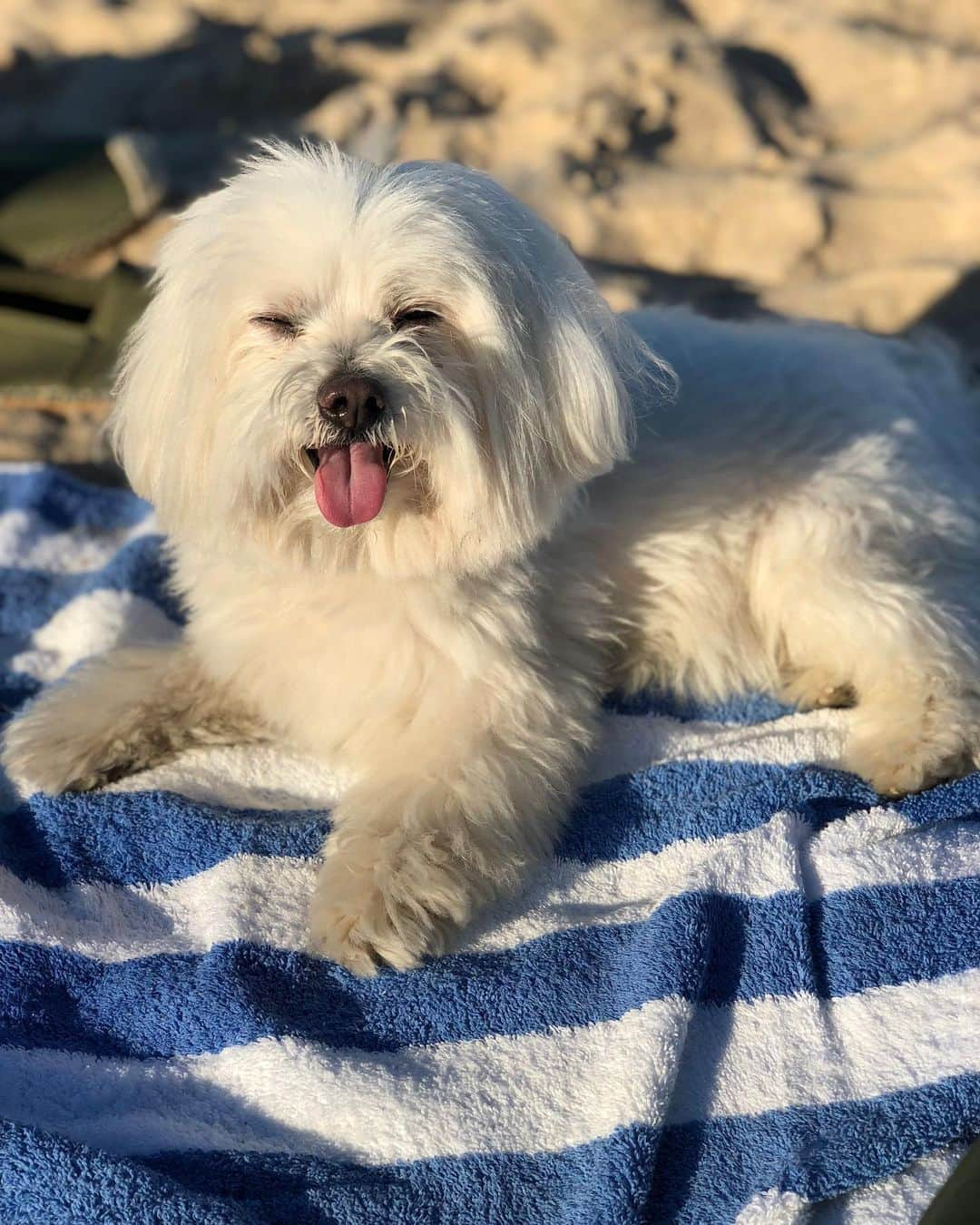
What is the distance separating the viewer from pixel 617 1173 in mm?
1671

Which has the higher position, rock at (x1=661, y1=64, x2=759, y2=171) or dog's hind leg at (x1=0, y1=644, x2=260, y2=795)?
rock at (x1=661, y1=64, x2=759, y2=171)

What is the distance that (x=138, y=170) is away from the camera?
4.06 metres

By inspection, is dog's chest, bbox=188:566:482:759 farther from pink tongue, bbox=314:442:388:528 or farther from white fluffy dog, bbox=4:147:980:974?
pink tongue, bbox=314:442:388:528

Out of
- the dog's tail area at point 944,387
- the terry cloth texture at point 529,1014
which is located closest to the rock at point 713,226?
the dog's tail area at point 944,387

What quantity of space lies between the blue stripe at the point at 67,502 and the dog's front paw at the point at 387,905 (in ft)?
5.06

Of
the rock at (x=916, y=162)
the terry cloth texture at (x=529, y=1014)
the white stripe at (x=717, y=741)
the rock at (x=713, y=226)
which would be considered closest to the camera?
the terry cloth texture at (x=529, y=1014)

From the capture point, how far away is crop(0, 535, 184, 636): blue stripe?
116 inches

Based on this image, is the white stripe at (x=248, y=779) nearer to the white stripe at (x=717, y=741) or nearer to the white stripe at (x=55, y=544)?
the white stripe at (x=717, y=741)

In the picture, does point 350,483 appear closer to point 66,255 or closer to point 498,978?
point 498,978

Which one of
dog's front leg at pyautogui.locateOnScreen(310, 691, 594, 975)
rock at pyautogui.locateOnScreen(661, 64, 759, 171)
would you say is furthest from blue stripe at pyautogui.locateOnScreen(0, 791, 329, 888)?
rock at pyautogui.locateOnScreen(661, 64, 759, 171)

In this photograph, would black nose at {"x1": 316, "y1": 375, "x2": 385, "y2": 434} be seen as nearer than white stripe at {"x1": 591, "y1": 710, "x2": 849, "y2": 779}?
Yes

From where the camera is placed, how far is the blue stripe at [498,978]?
1913mm

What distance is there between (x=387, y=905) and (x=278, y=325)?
912mm

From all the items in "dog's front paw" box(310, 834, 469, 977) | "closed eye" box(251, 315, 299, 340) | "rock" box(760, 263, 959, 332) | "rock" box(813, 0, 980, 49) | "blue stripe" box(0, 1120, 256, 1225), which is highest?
"rock" box(813, 0, 980, 49)
